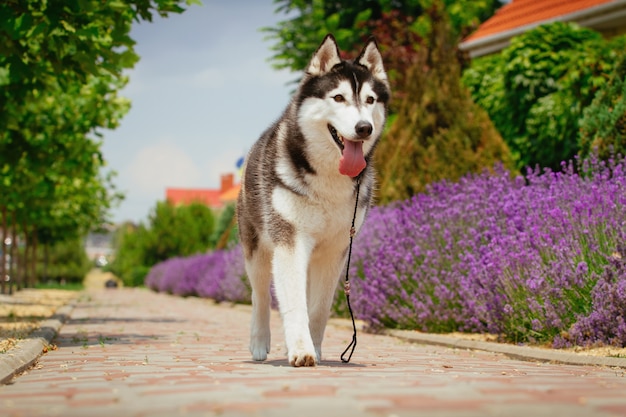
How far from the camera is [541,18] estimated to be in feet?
68.5

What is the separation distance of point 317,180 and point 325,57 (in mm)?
910

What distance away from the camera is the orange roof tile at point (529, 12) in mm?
20094

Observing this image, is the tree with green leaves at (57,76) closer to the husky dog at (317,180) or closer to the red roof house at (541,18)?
the husky dog at (317,180)

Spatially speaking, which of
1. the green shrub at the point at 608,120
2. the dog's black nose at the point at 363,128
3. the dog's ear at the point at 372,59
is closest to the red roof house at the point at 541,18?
the green shrub at the point at 608,120

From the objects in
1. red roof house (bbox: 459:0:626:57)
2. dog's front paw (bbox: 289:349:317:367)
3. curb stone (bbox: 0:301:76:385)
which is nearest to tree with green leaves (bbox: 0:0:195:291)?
curb stone (bbox: 0:301:76:385)

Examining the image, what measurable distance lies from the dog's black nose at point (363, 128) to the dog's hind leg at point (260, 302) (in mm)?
1510

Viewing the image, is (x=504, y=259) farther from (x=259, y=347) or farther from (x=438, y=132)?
(x=438, y=132)

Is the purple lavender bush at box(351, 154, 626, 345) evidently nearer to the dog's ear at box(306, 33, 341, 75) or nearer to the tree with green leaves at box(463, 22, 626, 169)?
the tree with green leaves at box(463, 22, 626, 169)

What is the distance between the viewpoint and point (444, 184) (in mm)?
12109

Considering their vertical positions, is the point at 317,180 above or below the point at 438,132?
below

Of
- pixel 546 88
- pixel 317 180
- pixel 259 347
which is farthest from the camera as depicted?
pixel 546 88

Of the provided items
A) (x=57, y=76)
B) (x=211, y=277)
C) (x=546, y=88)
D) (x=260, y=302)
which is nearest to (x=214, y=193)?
(x=211, y=277)

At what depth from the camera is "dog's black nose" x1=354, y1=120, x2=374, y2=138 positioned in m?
5.96

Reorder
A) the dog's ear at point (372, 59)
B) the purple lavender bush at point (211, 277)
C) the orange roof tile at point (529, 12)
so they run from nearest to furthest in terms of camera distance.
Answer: the dog's ear at point (372, 59)
the orange roof tile at point (529, 12)
the purple lavender bush at point (211, 277)
